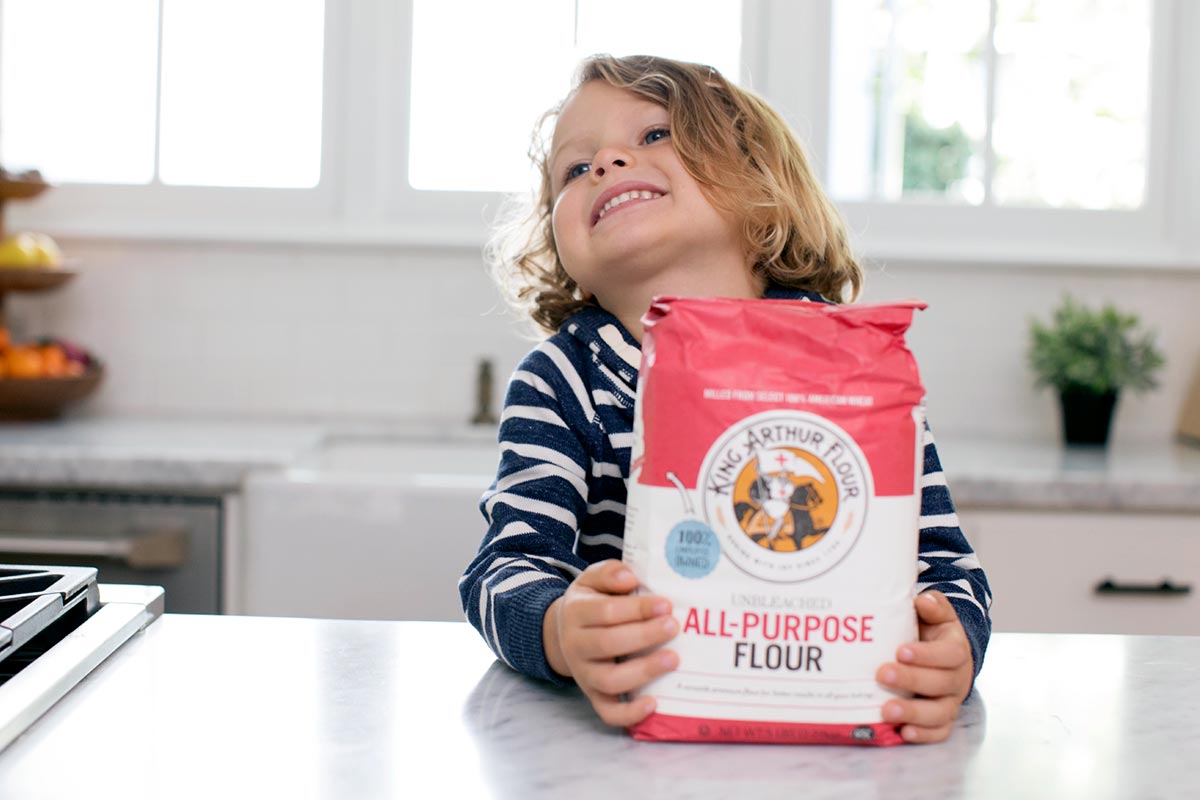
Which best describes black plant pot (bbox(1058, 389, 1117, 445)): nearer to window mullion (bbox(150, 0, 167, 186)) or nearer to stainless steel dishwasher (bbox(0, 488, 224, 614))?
stainless steel dishwasher (bbox(0, 488, 224, 614))

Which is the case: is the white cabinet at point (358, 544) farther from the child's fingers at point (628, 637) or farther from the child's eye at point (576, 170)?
the child's fingers at point (628, 637)

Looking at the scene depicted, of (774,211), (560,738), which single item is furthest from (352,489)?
(560,738)

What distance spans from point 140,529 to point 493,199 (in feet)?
3.23

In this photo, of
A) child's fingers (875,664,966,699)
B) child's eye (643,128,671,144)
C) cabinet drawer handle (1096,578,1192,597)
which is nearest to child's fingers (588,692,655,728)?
child's fingers (875,664,966,699)

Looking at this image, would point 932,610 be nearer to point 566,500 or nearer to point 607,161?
point 566,500

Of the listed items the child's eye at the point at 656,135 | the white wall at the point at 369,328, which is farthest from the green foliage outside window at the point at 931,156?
the child's eye at the point at 656,135

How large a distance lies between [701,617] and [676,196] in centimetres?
50

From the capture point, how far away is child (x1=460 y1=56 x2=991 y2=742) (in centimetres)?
88

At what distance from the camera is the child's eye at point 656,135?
107 centimetres

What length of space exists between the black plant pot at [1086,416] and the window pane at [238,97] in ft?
5.01

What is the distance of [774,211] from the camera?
43.2 inches

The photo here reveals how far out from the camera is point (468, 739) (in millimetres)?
633

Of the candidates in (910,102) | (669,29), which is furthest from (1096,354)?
(669,29)

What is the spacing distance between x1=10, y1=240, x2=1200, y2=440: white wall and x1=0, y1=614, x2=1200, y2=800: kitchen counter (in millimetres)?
1771
